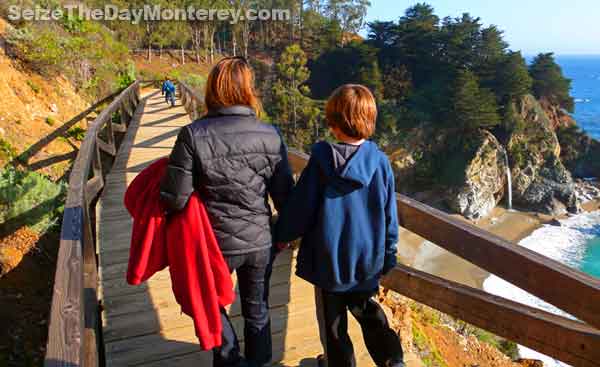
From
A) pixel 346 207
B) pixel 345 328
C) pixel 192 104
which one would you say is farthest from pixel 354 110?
pixel 192 104

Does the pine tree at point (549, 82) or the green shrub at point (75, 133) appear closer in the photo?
the green shrub at point (75, 133)

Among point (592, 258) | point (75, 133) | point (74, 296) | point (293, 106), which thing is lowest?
point (592, 258)

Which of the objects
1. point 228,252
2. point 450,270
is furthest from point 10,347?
point 450,270

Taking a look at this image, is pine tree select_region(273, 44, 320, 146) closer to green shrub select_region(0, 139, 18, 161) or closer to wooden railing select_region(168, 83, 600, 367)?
green shrub select_region(0, 139, 18, 161)

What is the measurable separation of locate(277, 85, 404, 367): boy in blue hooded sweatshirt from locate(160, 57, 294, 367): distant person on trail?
16cm

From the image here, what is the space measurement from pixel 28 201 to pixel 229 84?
11.4ft

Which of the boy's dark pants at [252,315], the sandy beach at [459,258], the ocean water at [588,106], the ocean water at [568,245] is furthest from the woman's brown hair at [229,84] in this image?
the ocean water at [588,106]

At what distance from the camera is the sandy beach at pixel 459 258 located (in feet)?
72.9

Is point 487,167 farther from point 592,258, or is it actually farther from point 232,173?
point 232,173

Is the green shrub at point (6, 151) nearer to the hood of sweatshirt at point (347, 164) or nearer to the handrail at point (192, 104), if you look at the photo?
the handrail at point (192, 104)

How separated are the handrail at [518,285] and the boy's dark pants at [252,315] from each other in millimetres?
820

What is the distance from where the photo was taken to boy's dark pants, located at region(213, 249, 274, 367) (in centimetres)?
204

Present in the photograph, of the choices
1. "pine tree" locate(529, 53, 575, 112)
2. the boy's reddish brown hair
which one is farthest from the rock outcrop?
the boy's reddish brown hair

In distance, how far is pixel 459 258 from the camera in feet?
65.2
